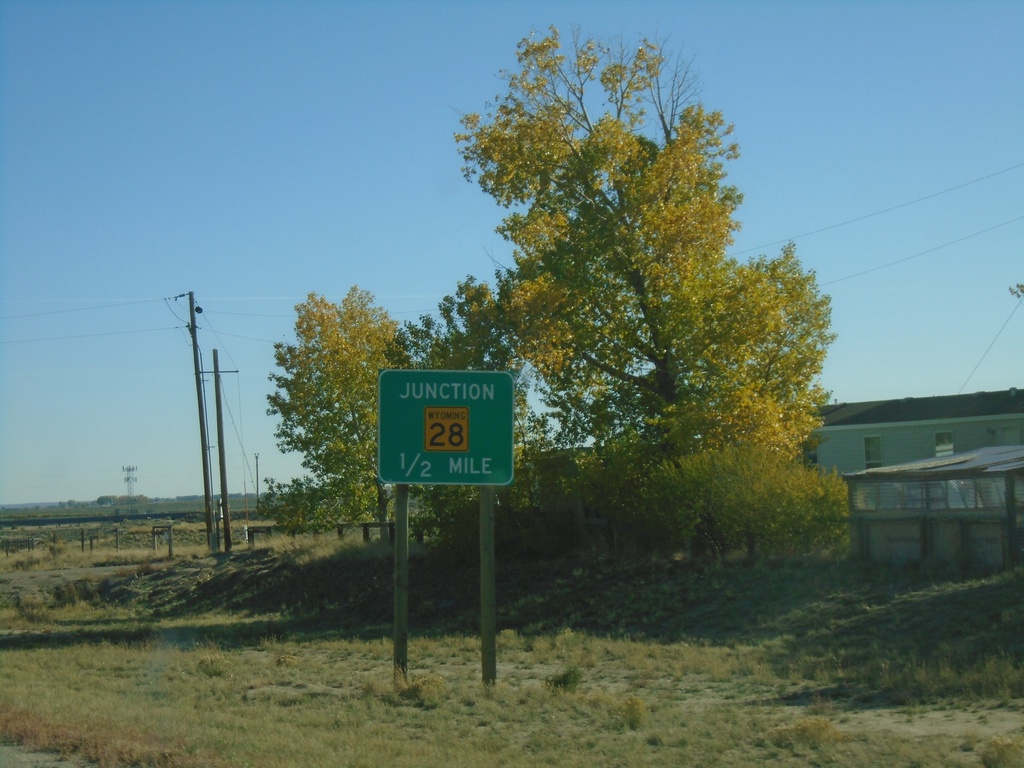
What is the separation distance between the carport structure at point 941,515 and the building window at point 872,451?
1857cm

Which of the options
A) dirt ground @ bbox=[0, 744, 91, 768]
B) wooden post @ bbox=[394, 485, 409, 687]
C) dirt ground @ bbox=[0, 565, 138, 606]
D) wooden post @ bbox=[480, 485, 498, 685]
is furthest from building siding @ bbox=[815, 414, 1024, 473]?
dirt ground @ bbox=[0, 744, 91, 768]

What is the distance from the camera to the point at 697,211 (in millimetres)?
26141

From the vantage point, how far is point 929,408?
132 ft

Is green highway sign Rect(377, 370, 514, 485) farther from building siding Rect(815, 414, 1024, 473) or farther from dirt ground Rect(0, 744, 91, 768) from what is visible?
building siding Rect(815, 414, 1024, 473)

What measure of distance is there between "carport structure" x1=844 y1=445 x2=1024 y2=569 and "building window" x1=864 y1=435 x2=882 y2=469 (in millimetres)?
18573

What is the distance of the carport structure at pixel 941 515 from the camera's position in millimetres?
18172

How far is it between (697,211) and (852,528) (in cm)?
887

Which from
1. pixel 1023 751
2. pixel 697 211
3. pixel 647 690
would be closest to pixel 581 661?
pixel 647 690

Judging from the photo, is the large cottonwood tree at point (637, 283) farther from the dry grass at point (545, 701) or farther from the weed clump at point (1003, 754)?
the weed clump at point (1003, 754)

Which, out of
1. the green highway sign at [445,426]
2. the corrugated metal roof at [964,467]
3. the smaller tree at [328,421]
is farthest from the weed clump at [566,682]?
the smaller tree at [328,421]

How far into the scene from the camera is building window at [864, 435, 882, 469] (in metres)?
40.5

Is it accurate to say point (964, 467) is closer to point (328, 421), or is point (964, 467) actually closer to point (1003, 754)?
point (1003, 754)

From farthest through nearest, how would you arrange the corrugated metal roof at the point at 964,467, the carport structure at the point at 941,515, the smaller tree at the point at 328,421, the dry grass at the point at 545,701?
1. the smaller tree at the point at 328,421
2. the corrugated metal roof at the point at 964,467
3. the carport structure at the point at 941,515
4. the dry grass at the point at 545,701

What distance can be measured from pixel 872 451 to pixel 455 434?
31121 mm
